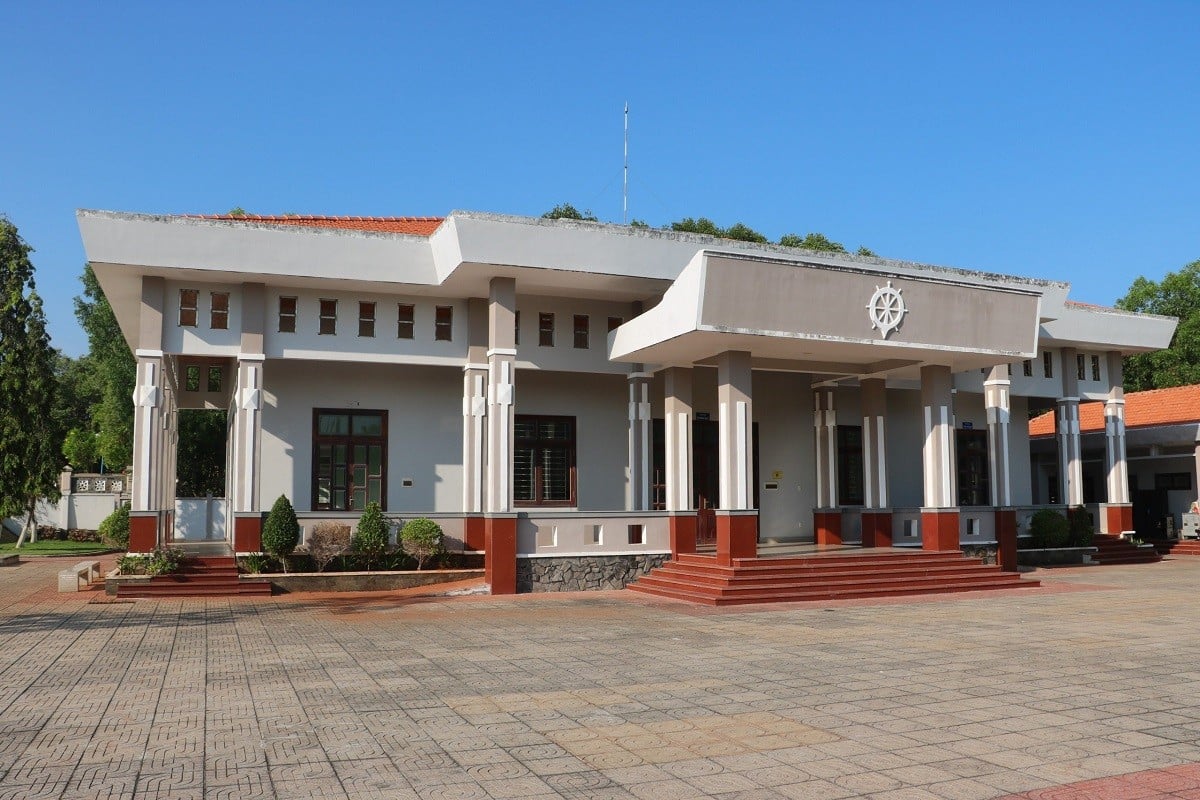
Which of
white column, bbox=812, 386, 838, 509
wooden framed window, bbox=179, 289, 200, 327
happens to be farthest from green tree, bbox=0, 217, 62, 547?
white column, bbox=812, 386, 838, 509

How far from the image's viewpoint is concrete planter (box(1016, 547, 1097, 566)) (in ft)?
70.1

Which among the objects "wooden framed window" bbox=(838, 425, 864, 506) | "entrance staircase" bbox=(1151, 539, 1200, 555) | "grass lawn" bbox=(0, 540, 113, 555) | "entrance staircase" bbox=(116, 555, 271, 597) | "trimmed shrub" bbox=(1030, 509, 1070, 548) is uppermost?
"wooden framed window" bbox=(838, 425, 864, 506)

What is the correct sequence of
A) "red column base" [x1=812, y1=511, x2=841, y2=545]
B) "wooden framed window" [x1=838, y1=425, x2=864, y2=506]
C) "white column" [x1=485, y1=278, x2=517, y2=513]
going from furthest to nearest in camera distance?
"wooden framed window" [x1=838, y1=425, x2=864, y2=506], "red column base" [x1=812, y1=511, x2=841, y2=545], "white column" [x1=485, y1=278, x2=517, y2=513]

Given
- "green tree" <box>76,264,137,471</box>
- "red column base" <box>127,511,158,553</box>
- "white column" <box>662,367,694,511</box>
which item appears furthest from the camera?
"green tree" <box>76,264,137,471</box>

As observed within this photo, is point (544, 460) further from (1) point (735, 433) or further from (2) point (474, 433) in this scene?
(1) point (735, 433)

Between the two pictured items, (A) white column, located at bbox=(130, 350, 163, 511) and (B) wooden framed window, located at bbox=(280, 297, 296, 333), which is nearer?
(A) white column, located at bbox=(130, 350, 163, 511)

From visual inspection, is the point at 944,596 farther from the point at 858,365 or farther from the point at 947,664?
the point at 947,664

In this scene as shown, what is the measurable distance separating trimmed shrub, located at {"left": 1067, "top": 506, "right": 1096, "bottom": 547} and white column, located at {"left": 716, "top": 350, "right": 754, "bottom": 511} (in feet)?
34.8

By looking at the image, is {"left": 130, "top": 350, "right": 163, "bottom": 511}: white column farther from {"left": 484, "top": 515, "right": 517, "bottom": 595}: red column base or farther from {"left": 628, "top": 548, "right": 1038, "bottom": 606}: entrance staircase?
{"left": 628, "top": 548, "right": 1038, "bottom": 606}: entrance staircase

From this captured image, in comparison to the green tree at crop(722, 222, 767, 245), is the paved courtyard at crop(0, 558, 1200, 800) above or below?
below

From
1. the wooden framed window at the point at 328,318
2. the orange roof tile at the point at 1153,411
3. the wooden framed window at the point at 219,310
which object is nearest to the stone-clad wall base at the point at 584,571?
the wooden framed window at the point at 328,318

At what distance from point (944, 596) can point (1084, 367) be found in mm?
10996

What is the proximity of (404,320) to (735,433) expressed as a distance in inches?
247

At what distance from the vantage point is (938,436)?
17.6 meters
